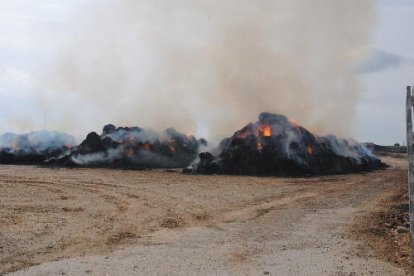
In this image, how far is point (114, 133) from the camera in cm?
5209

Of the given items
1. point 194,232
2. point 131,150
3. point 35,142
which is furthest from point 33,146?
point 194,232

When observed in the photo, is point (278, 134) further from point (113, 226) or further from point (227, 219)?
point (113, 226)

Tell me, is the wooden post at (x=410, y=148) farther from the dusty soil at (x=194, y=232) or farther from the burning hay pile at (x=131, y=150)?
the burning hay pile at (x=131, y=150)

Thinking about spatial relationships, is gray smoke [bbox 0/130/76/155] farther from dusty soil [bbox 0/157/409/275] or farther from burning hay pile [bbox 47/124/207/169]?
dusty soil [bbox 0/157/409/275]

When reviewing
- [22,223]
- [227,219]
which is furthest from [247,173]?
[22,223]

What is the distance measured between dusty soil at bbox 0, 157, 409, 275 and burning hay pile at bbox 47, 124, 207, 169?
68.1ft

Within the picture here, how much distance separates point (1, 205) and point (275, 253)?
1346 cm

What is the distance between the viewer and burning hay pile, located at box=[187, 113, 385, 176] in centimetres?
4053

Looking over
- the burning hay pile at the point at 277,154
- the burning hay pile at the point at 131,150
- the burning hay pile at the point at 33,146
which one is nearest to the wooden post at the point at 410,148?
the burning hay pile at the point at 277,154

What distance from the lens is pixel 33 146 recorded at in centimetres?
5884

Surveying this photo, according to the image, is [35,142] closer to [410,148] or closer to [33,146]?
[33,146]

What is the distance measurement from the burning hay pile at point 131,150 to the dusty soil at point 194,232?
68.1 feet

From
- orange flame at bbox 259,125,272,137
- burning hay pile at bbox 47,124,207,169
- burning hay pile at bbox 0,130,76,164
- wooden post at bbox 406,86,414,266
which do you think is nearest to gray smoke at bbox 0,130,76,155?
burning hay pile at bbox 0,130,76,164

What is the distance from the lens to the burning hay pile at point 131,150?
1889 inches
